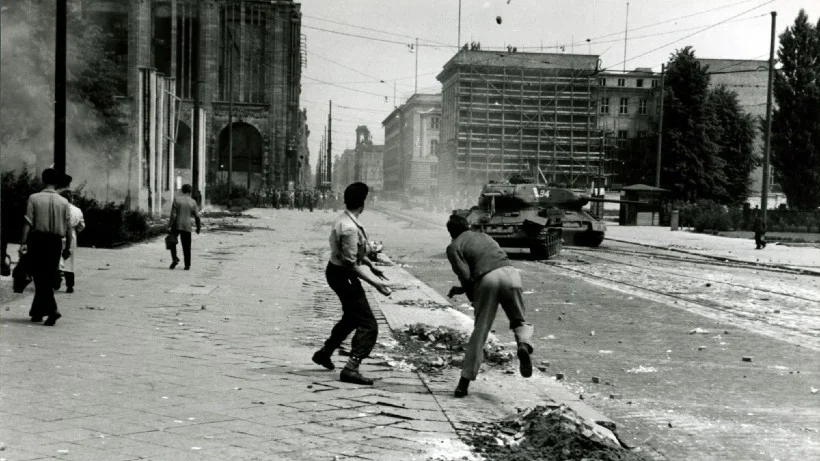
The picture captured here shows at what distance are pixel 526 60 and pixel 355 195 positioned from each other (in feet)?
233

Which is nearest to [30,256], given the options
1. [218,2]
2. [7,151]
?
[7,151]

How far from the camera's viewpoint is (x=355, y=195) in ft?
24.5

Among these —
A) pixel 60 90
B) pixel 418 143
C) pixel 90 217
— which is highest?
pixel 418 143

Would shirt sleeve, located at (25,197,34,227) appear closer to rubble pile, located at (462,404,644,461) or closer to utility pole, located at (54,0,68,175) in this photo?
utility pole, located at (54,0,68,175)

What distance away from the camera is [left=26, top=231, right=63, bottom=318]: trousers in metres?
9.67

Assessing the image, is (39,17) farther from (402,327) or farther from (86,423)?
(86,423)

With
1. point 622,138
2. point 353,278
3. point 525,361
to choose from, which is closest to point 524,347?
point 525,361

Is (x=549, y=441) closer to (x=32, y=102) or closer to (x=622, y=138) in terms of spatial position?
(x=32, y=102)

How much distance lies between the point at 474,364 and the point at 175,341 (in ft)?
11.8

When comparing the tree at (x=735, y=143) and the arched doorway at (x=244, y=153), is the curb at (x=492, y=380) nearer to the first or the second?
the arched doorway at (x=244, y=153)

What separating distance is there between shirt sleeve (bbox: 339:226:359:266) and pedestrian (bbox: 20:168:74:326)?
413cm

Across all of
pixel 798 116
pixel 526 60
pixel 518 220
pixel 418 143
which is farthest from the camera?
pixel 418 143

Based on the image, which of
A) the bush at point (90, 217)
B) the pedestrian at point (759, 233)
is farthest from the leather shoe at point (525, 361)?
the pedestrian at point (759, 233)

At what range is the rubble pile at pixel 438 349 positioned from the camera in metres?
8.50
